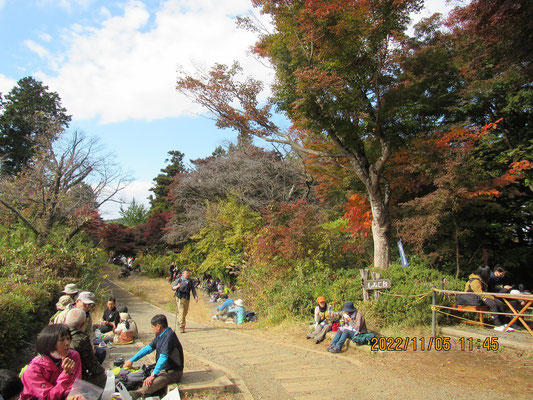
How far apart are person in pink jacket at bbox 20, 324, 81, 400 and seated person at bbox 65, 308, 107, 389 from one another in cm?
43

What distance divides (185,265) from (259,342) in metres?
17.1

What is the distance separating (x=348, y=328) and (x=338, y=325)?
83 cm

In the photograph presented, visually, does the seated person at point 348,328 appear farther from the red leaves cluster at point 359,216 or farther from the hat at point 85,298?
the red leaves cluster at point 359,216

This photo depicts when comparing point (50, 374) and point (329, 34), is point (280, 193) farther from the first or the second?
point (50, 374)

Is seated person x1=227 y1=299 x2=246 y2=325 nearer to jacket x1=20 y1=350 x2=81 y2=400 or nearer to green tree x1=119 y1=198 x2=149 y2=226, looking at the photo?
jacket x1=20 y1=350 x2=81 y2=400

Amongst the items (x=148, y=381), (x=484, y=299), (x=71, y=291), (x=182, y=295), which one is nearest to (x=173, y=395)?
(x=148, y=381)

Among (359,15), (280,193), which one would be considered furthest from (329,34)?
(280,193)

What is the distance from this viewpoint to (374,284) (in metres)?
8.52

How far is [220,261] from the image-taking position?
19469 mm

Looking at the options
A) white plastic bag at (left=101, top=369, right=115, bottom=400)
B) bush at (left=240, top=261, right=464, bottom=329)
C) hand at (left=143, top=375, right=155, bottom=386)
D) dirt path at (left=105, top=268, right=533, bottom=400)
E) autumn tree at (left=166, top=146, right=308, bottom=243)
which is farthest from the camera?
autumn tree at (left=166, top=146, right=308, bottom=243)
